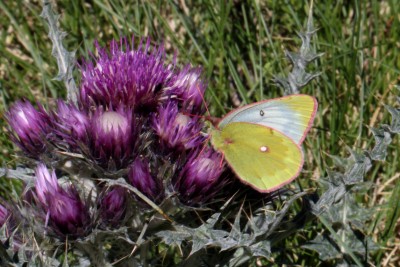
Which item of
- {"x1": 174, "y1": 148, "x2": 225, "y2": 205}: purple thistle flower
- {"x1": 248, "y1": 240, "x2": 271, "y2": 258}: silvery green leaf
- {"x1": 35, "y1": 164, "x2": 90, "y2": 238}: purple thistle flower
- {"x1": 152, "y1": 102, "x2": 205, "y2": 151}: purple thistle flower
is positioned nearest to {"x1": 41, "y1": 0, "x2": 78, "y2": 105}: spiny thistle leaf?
{"x1": 152, "y1": 102, "x2": 205, "y2": 151}: purple thistle flower

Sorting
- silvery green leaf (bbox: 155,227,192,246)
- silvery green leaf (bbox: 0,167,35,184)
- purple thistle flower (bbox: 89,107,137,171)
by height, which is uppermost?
purple thistle flower (bbox: 89,107,137,171)

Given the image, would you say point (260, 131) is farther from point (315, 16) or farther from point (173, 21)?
point (173, 21)

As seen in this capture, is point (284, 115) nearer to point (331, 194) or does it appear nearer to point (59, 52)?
point (331, 194)

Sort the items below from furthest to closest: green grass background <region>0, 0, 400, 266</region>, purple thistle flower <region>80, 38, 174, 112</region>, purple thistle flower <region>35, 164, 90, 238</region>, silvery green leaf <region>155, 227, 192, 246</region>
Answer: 1. green grass background <region>0, 0, 400, 266</region>
2. purple thistle flower <region>80, 38, 174, 112</region>
3. silvery green leaf <region>155, 227, 192, 246</region>
4. purple thistle flower <region>35, 164, 90, 238</region>

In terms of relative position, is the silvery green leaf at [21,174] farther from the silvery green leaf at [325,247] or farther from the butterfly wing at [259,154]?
the silvery green leaf at [325,247]

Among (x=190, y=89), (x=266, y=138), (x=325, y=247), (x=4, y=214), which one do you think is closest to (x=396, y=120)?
(x=266, y=138)

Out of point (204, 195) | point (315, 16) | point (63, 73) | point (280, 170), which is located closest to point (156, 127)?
point (204, 195)

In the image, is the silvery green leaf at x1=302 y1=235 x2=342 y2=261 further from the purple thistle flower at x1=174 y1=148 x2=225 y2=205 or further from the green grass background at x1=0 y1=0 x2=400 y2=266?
the purple thistle flower at x1=174 y1=148 x2=225 y2=205
